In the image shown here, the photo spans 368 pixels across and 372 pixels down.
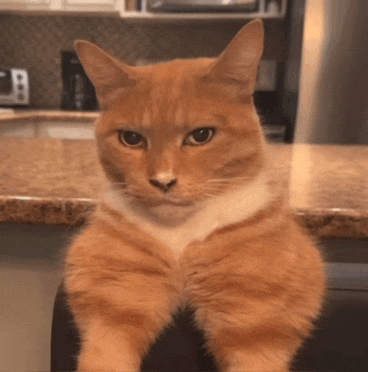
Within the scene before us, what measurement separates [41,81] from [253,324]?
337 centimetres

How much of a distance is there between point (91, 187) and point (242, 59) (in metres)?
0.32

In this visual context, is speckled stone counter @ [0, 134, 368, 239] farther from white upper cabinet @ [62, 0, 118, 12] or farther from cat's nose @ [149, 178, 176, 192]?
white upper cabinet @ [62, 0, 118, 12]

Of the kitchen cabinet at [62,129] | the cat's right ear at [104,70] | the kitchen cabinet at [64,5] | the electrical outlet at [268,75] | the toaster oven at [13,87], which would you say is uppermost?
the kitchen cabinet at [64,5]

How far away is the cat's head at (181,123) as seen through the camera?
0.43 meters

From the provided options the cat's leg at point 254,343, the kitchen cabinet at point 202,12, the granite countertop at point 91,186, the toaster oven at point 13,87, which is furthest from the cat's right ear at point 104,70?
the toaster oven at point 13,87

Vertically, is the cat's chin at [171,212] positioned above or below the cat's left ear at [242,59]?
below

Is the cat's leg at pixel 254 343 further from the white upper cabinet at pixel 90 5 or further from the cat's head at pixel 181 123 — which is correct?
the white upper cabinet at pixel 90 5

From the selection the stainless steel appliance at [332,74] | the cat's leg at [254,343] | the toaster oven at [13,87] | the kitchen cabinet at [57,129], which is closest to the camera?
the cat's leg at [254,343]

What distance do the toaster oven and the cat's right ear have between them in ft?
8.94

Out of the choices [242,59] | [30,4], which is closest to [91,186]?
[242,59]

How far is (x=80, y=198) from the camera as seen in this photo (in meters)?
0.56

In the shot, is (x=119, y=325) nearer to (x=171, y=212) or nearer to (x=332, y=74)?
(x=171, y=212)

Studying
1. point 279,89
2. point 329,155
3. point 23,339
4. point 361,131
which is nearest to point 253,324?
point 23,339

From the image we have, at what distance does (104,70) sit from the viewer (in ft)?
1.55
